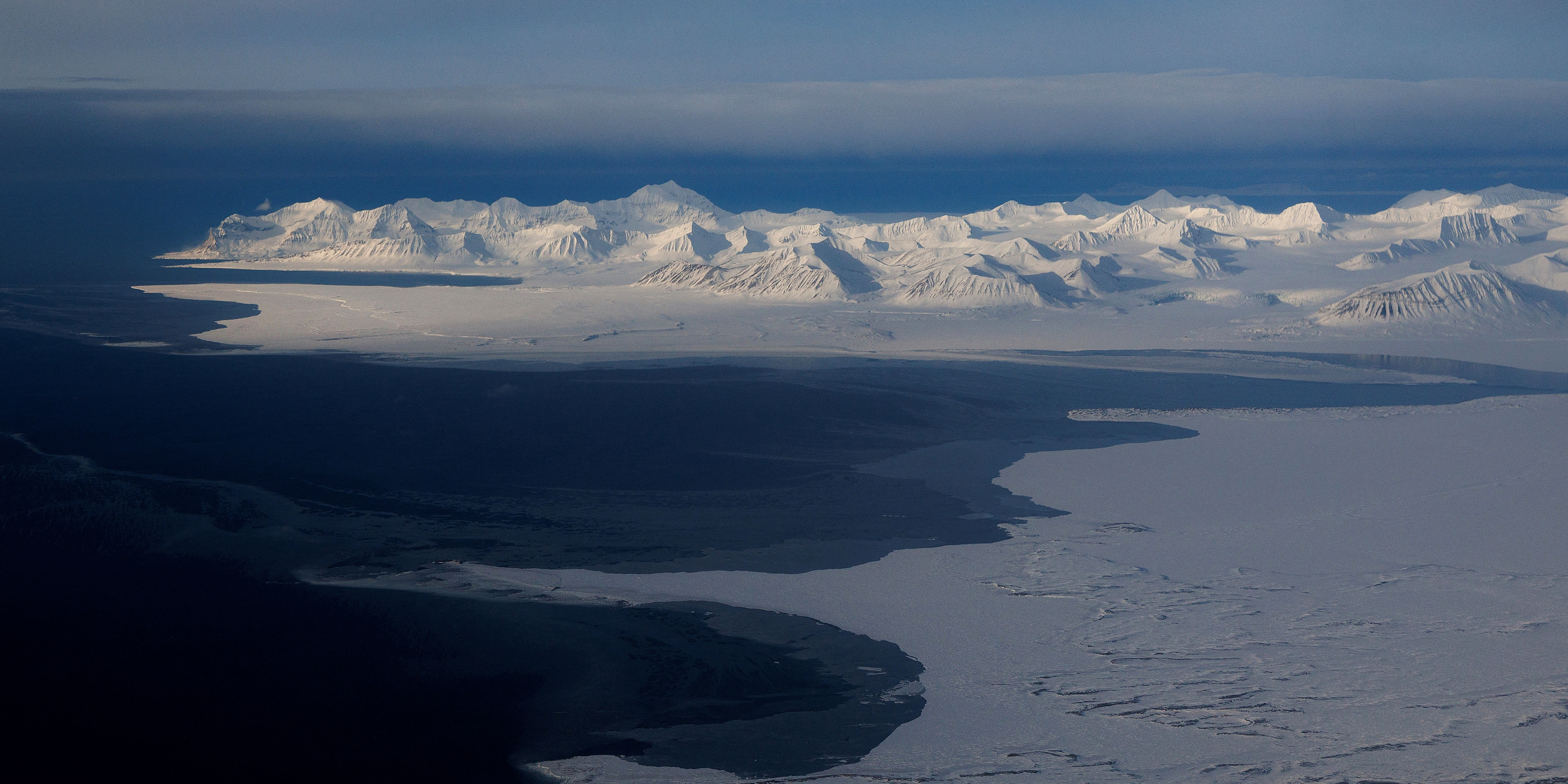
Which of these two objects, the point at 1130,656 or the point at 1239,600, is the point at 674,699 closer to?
the point at 1130,656

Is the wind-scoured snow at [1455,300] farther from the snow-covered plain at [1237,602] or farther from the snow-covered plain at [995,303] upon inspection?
the snow-covered plain at [1237,602]

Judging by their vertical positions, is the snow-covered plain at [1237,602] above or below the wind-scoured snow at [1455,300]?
below

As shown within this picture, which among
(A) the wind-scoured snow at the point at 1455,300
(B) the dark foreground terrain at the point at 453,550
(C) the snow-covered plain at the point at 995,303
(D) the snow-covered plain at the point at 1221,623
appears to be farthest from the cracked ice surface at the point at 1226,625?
(A) the wind-scoured snow at the point at 1455,300

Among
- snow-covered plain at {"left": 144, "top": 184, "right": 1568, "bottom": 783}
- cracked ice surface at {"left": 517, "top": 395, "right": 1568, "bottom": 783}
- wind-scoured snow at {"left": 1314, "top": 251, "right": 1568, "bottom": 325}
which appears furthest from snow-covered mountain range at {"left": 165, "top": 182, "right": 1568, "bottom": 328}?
cracked ice surface at {"left": 517, "top": 395, "right": 1568, "bottom": 783}

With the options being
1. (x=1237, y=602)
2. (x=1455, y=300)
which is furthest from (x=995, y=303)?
(x=1237, y=602)

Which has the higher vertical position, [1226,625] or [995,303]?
[995,303]

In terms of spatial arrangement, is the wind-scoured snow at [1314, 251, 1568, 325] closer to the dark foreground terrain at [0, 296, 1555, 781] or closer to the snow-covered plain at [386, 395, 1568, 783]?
the dark foreground terrain at [0, 296, 1555, 781]

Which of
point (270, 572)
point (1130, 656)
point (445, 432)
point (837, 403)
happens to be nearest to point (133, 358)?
point (445, 432)

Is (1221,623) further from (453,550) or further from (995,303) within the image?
(995,303)
